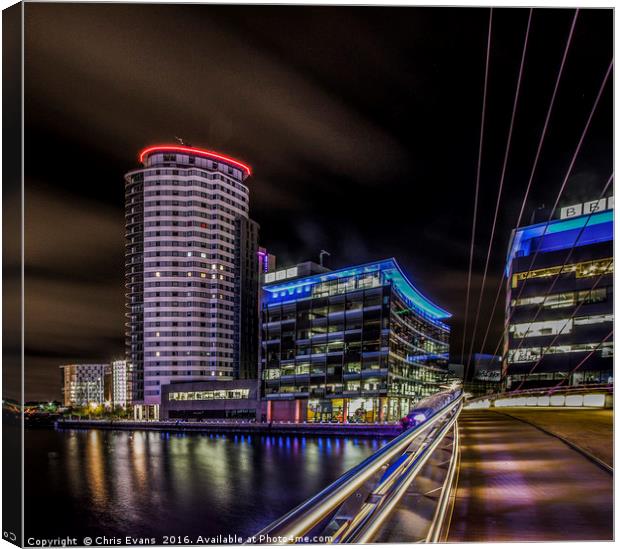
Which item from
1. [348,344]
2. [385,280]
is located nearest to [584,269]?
[385,280]

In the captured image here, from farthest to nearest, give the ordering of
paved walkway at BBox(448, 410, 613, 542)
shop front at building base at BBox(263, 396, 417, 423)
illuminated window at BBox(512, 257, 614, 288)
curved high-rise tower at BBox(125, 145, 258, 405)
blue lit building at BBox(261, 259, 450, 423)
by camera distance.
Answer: curved high-rise tower at BBox(125, 145, 258, 405)
shop front at building base at BBox(263, 396, 417, 423)
blue lit building at BBox(261, 259, 450, 423)
illuminated window at BBox(512, 257, 614, 288)
paved walkway at BBox(448, 410, 613, 542)

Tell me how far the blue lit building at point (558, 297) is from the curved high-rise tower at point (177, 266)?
28864 mm

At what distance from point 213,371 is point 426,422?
1786 inches

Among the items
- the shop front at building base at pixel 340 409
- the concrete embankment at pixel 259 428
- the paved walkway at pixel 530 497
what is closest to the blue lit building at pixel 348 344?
the shop front at building base at pixel 340 409

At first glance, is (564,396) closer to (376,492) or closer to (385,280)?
(376,492)

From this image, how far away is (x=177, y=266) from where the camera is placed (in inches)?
1805

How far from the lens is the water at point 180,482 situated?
13383 millimetres

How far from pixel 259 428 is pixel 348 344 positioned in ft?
27.3

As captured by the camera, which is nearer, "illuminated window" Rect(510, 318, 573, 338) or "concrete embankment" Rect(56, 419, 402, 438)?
"illuminated window" Rect(510, 318, 573, 338)

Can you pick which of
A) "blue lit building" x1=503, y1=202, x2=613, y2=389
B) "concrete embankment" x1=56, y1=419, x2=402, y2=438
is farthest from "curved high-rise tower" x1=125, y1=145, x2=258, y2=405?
"blue lit building" x1=503, y1=202, x2=613, y2=389

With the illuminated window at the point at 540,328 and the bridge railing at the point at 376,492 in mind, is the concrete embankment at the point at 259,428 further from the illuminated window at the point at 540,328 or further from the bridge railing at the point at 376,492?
the bridge railing at the point at 376,492

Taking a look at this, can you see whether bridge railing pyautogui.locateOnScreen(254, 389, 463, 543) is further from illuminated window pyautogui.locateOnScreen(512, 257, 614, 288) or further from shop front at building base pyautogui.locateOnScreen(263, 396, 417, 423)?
shop front at building base pyautogui.locateOnScreen(263, 396, 417, 423)

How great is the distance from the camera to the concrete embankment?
28.3 m

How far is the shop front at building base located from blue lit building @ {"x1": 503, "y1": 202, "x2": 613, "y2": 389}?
9.81 metres
